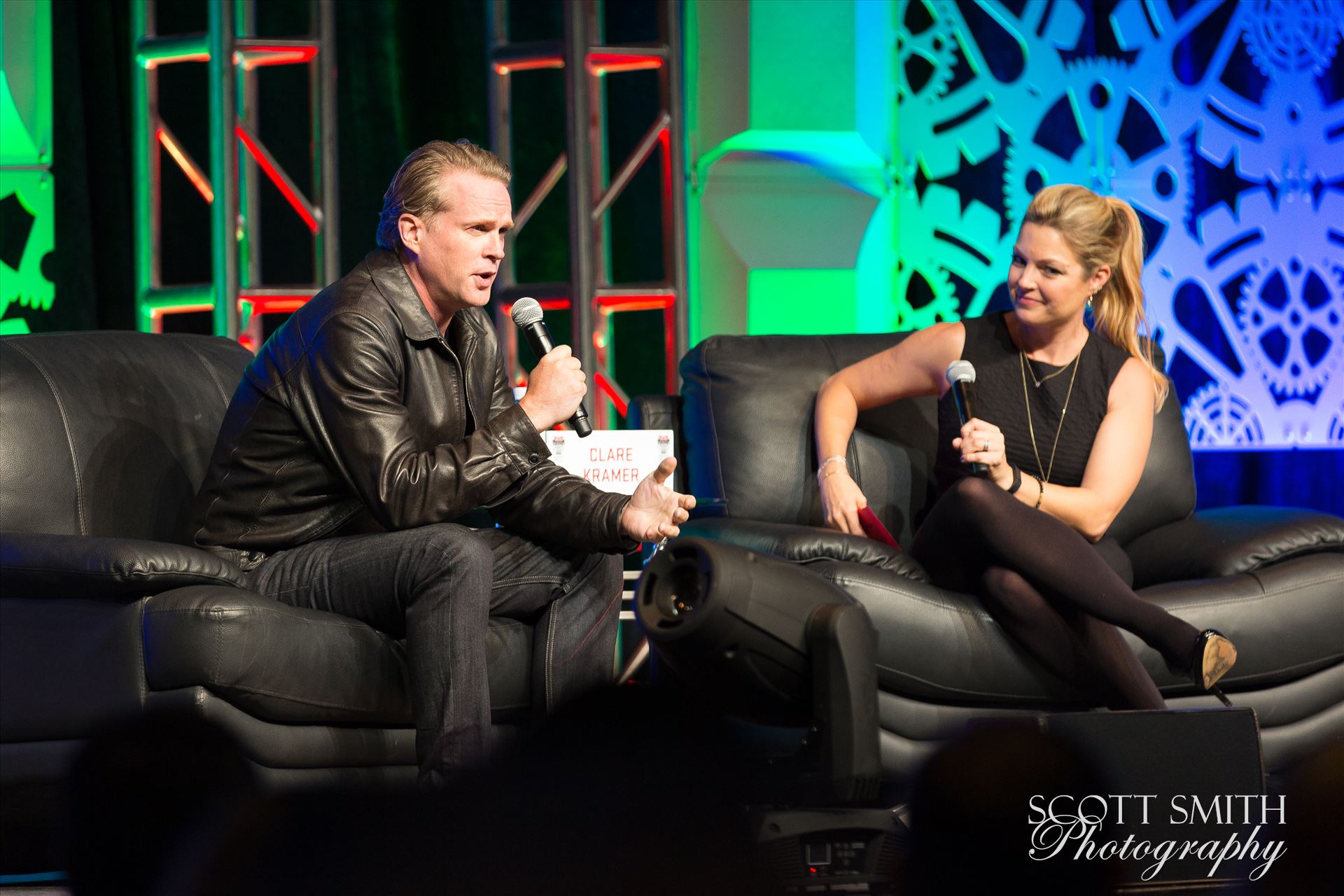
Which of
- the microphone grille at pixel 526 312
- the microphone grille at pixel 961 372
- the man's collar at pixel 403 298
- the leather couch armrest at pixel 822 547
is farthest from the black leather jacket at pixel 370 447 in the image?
the microphone grille at pixel 961 372

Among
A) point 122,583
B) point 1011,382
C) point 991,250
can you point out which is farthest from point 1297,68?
point 122,583

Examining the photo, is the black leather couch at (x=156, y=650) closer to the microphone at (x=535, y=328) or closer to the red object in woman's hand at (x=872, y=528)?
the microphone at (x=535, y=328)

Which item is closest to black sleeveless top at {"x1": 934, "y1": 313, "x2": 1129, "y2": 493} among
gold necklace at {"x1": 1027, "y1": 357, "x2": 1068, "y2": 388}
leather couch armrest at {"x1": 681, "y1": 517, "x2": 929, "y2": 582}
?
gold necklace at {"x1": 1027, "y1": 357, "x2": 1068, "y2": 388}

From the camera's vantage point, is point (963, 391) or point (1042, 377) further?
point (1042, 377)

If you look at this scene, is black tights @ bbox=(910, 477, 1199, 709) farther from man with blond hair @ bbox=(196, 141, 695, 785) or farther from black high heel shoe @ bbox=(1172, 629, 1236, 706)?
man with blond hair @ bbox=(196, 141, 695, 785)

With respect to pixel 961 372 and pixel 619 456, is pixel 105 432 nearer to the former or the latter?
pixel 619 456

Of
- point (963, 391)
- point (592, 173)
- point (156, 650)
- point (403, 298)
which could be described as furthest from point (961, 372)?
point (156, 650)

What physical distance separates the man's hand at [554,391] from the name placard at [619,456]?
726 millimetres

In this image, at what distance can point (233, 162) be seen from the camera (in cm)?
333

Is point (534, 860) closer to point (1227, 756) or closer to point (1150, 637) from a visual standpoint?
point (1227, 756)

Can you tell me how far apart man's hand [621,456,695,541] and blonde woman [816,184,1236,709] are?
57 cm

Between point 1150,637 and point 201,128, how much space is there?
9.79 feet

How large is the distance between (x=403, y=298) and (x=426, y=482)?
339 mm

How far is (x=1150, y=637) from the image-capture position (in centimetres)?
216
